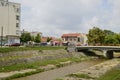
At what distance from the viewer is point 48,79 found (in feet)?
167

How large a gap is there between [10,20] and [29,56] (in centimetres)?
3406

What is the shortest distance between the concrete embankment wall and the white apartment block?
18.4m

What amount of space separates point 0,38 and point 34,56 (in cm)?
2759

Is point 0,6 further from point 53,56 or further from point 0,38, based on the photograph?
point 53,56

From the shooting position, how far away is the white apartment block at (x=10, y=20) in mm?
104438

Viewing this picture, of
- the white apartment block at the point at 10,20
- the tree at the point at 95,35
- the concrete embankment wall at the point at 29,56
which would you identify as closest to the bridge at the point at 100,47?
the concrete embankment wall at the point at 29,56

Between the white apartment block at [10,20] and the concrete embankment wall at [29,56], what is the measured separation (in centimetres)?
1839

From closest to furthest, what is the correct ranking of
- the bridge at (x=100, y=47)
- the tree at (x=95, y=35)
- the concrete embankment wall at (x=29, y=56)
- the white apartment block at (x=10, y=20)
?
1. the concrete embankment wall at (x=29, y=56)
2. the white apartment block at (x=10, y=20)
3. the bridge at (x=100, y=47)
4. the tree at (x=95, y=35)

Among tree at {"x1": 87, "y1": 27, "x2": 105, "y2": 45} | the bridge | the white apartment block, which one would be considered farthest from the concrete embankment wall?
tree at {"x1": 87, "y1": 27, "x2": 105, "y2": 45}

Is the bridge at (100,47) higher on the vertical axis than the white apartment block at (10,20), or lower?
lower

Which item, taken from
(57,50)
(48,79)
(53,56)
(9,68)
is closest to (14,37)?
(57,50)

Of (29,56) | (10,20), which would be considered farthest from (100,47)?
(29,56)

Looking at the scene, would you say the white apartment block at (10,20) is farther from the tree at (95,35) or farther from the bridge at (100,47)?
the tree at (95,35)

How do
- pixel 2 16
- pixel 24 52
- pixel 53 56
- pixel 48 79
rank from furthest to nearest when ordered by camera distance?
pixel 2 16 < pixel 53 56 < pixel 24 52 < pixel 48 79
